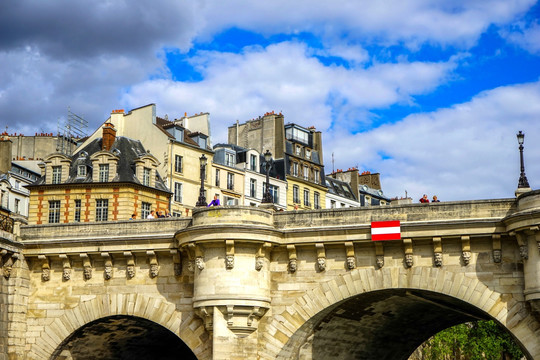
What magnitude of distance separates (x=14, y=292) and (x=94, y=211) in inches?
918

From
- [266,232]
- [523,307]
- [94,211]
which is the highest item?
[94,211]

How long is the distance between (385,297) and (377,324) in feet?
15.6

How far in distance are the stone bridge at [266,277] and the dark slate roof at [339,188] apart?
40.7 m

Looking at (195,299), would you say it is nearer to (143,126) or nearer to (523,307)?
(523,307)

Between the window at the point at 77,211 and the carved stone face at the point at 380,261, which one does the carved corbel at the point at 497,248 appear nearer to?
the carved stone face at the point at 380,261

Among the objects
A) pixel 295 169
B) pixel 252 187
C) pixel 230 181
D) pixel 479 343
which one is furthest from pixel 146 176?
pixel 479 343

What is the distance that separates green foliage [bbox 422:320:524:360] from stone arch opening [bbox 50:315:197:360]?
29.8 metres

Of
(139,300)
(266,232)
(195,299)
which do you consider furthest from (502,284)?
(139,300)

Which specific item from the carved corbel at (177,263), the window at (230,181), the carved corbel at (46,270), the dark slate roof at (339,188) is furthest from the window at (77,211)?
the carved corbel at (177,263)

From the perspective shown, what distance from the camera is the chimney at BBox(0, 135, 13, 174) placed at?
64.6 m

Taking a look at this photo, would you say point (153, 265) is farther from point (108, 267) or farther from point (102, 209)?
point (102, 209)

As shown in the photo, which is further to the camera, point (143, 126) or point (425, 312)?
point (143, 126)

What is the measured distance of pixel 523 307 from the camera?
2669 centimetres

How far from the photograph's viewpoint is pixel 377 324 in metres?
35.1
